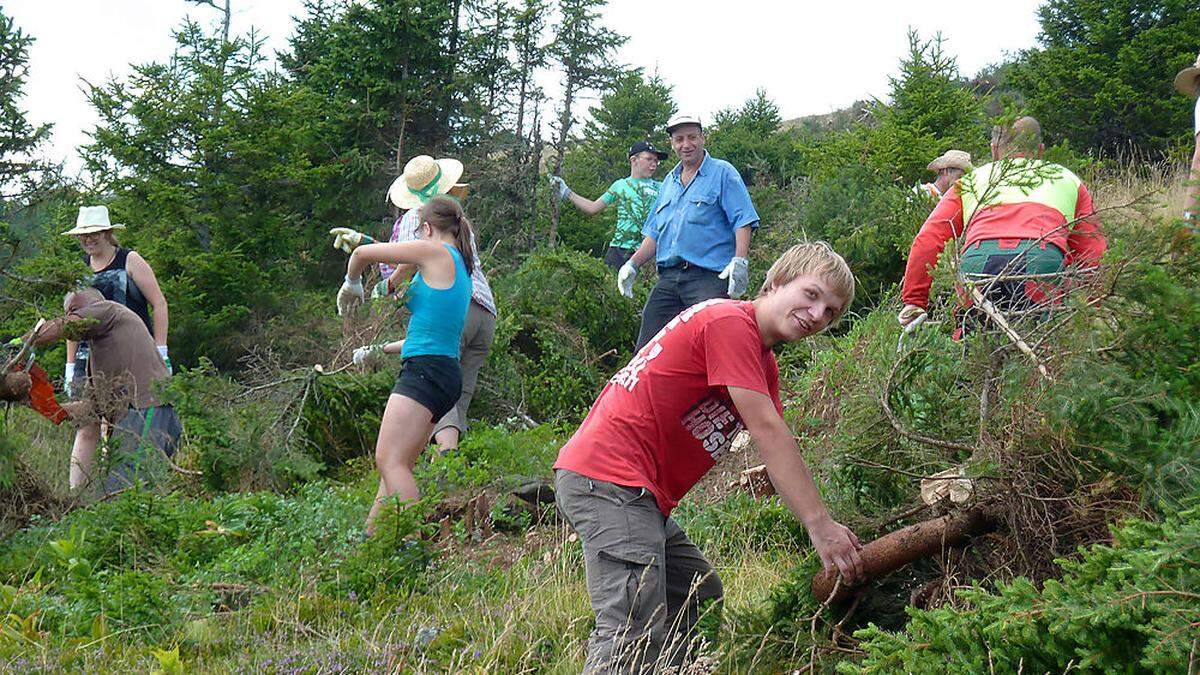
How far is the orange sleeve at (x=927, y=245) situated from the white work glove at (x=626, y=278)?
342 centimetres

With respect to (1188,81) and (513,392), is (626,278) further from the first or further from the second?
(1188,81)

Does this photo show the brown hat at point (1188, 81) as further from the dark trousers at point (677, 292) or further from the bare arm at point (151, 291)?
the bare arm at point (151, 291)

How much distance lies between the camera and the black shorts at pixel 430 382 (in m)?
4.87

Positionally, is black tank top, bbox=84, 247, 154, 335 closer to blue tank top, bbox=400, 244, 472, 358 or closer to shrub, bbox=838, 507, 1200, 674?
blue tank top, bbox=400, 244, 472, 358

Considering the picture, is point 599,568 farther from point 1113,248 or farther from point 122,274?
point 122,274

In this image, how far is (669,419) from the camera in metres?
3.22

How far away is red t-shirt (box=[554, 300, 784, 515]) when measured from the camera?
3.16 metres

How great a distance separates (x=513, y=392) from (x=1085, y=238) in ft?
15.8

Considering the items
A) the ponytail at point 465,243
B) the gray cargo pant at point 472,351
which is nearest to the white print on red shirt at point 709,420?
the ponytail at point 465,243

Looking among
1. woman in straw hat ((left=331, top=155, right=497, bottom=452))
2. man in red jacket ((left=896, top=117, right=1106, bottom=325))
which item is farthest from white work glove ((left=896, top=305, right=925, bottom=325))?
woman in straw hat ((left=331, top=155, right=497, bottom=452))

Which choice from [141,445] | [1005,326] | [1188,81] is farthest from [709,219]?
[1005,326]

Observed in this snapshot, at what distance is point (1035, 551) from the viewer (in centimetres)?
310

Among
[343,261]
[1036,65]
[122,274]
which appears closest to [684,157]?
[122,274]

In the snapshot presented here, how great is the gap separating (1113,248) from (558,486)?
1763 millimetres
